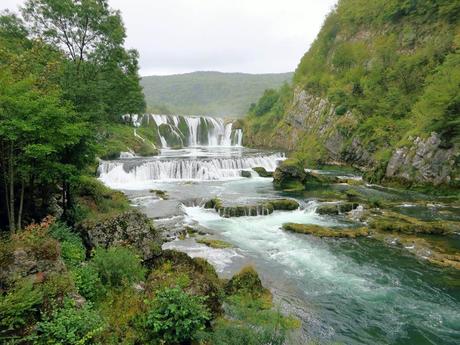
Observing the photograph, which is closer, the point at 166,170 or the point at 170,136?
the point at 166,170

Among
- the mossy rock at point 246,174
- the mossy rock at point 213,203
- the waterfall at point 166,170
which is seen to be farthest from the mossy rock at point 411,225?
the waterfall at point 166,170

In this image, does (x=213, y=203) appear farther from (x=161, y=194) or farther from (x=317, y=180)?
(x=317, y=180)

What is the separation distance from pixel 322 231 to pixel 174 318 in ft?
37.1

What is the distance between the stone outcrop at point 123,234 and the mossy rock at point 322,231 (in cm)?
860

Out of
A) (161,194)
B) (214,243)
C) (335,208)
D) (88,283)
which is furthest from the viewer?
(161,194)

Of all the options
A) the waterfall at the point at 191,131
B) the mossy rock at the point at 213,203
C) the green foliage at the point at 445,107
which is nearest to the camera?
the mossy rock at the point at 213,203

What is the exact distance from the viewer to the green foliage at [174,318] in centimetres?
606

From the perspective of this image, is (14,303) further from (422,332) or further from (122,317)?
(422,332)

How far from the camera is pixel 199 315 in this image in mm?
6273

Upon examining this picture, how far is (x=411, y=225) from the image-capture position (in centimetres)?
1605

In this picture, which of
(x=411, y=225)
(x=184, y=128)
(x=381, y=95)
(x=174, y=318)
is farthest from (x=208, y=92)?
(x=174, y=318)

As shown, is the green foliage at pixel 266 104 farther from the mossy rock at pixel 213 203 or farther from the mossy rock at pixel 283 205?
the mossy rock at pixel 213 203

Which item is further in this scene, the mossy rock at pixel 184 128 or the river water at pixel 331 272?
the mossy rock at pixel 184 128

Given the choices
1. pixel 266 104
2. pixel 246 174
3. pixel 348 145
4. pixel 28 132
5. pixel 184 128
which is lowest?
pixel 246 174
